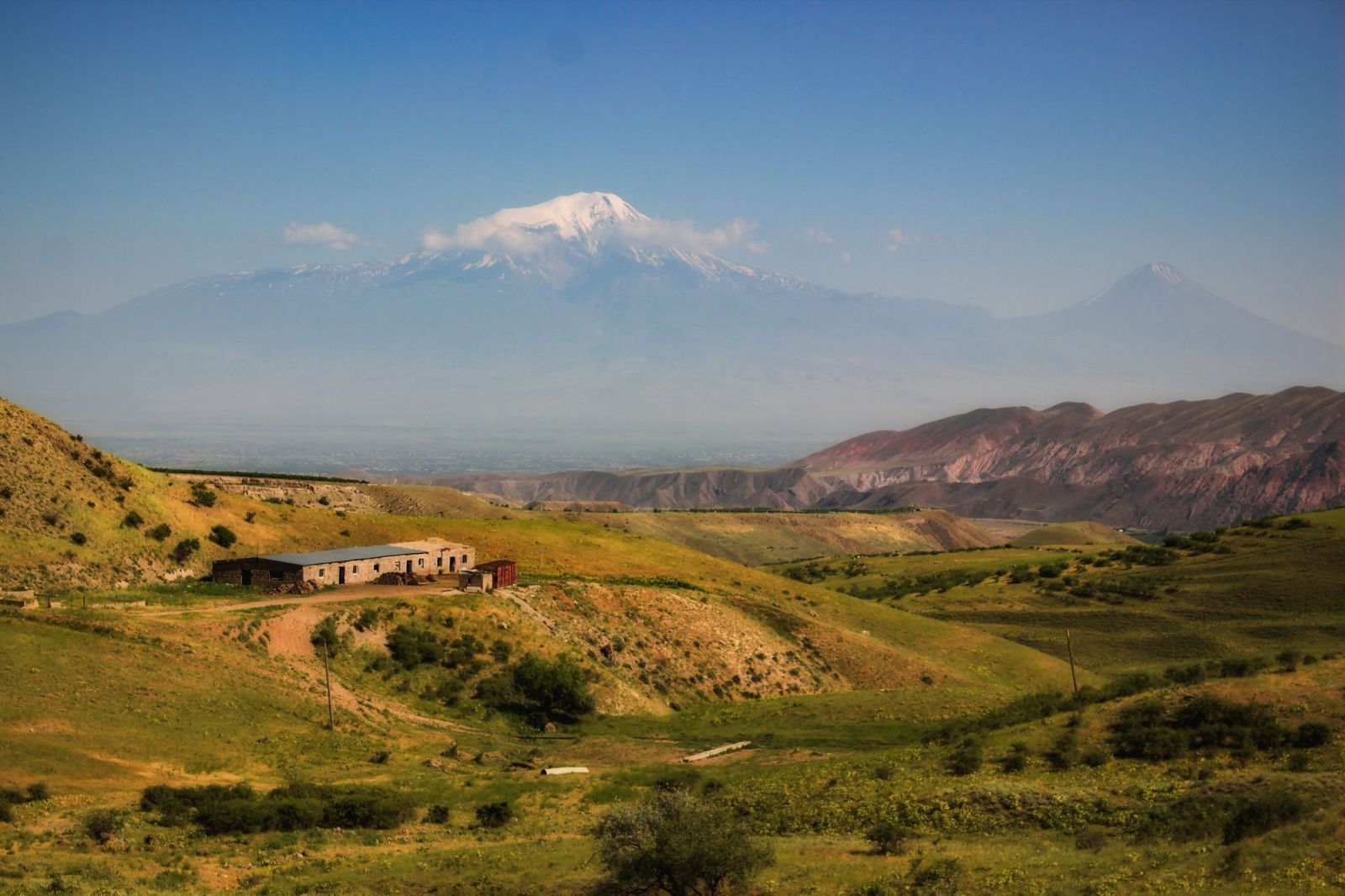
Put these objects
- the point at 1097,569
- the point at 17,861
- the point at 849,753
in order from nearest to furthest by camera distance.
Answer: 1. the point at 17,861
2. the point at 849,753
3. the point at 1097,569

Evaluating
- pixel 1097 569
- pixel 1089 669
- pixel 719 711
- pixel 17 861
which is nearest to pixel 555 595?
pixel 719 711

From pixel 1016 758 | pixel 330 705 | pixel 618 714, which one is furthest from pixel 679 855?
pixel 618 714

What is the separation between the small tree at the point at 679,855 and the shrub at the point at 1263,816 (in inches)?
479

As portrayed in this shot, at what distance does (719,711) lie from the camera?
60.2 m

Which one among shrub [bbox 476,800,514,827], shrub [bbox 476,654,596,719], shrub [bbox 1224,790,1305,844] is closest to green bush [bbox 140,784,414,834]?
shrub [bbox 476,800,514,827]

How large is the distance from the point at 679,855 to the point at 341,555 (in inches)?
1815

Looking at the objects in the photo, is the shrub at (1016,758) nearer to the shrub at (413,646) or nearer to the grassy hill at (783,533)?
the shrub at (413,646)

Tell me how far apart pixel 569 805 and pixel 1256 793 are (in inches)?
904

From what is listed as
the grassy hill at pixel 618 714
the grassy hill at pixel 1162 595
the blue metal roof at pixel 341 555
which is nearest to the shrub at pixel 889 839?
the grassy hill at pixel 618 714

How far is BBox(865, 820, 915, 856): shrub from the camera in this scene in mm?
29953

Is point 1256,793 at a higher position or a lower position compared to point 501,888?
higher

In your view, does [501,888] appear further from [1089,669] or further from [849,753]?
[1089,669]

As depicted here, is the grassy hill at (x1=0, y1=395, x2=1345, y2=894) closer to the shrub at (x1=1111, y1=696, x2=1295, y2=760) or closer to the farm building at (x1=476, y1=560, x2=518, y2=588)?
the shrub at (x1=1111, y1=696, x2=1295, y2=760)

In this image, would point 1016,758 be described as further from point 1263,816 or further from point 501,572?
point 501,572
